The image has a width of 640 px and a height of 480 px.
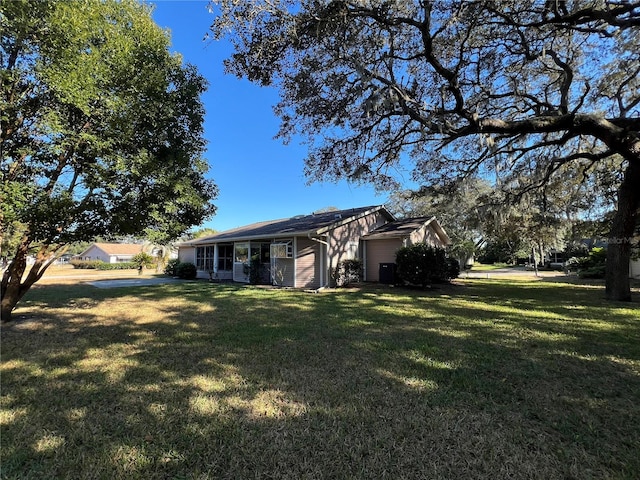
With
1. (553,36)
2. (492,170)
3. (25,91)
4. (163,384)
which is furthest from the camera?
(492,170)

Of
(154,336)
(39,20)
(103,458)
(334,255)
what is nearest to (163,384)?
(103,458)

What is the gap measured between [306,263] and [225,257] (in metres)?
7.60

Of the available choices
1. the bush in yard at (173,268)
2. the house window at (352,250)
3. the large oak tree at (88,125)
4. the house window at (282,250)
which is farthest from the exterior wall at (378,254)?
the bush in yard at (173,268)

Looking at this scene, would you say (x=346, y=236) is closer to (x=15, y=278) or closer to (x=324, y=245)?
(x=324, y=245)

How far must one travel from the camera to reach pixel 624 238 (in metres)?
10.4

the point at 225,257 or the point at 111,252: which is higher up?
the point at 111,252

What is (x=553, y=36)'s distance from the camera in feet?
29.0

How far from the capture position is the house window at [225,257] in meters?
20.4

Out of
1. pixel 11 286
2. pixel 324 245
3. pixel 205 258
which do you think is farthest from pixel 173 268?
pixel 11 286

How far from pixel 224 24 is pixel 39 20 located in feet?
10.0

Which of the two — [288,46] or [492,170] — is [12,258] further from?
[492,170]

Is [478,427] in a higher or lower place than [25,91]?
lower

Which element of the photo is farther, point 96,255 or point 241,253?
point 96,255

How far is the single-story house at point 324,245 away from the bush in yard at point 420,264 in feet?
5.18
